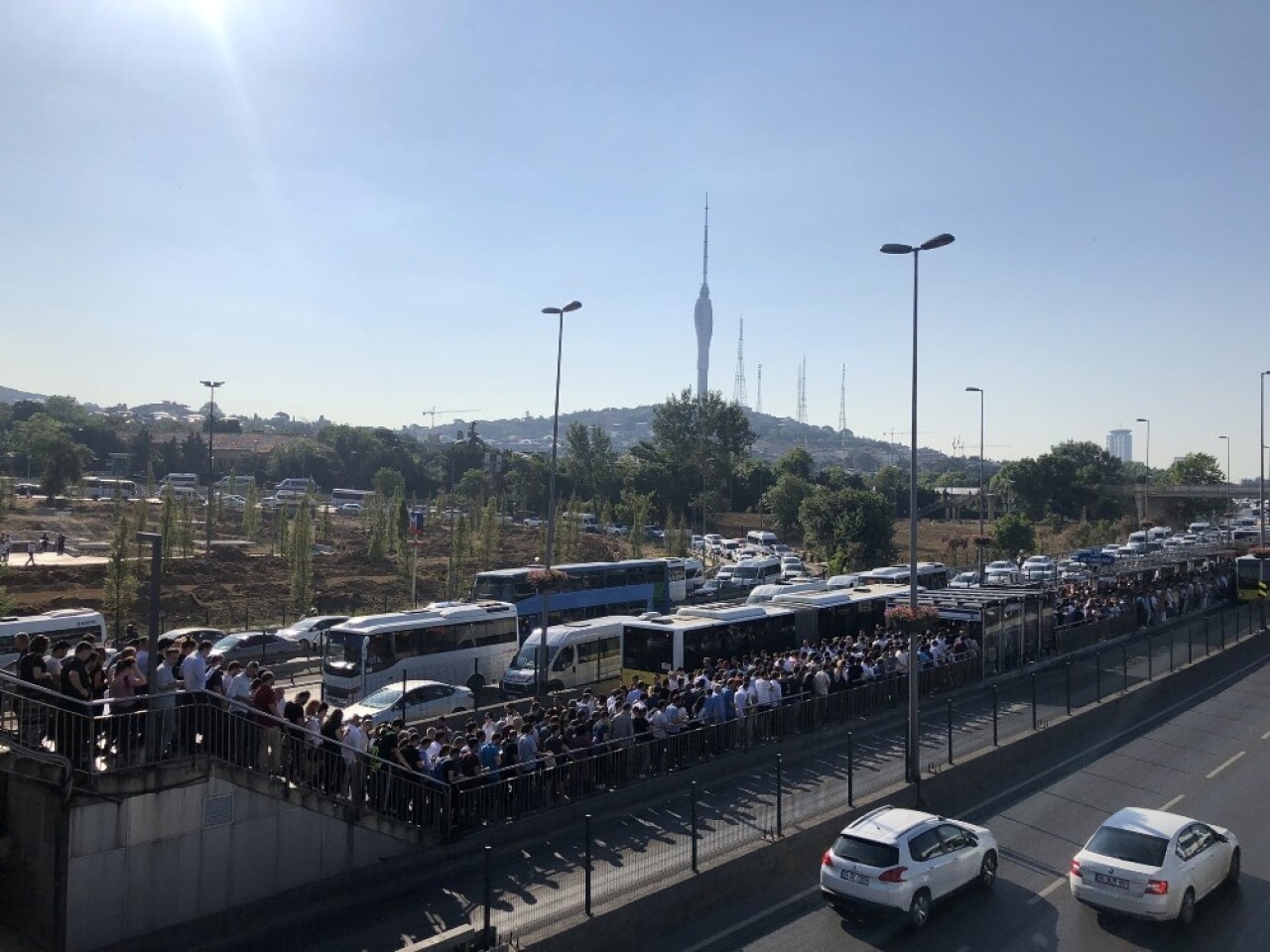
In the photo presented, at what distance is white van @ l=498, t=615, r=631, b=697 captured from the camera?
28.9 meters

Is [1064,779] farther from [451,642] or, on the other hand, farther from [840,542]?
[840,542]

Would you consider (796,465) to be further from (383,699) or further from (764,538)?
(383,699)

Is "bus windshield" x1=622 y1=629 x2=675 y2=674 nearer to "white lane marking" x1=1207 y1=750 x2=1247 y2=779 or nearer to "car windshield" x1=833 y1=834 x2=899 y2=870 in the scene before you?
"white lane marking" x1=1207 y1=750 x2=1247 y2=779

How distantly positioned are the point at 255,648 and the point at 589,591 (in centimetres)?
1239

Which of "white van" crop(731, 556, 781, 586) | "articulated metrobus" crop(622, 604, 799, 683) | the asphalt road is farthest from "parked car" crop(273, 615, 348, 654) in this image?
"white van" crop(731, 556, 781, 586)

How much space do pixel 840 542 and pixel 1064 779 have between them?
45815mm

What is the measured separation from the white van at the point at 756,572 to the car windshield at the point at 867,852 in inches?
1780

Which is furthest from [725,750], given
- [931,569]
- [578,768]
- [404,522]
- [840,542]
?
[840,542]

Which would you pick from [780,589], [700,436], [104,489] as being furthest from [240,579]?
[700,436]

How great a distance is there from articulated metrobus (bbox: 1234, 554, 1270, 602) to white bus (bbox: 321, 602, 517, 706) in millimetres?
33901

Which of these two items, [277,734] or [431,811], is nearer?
[277,734]

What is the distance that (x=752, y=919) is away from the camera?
1322 cm

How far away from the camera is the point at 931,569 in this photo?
160 feet

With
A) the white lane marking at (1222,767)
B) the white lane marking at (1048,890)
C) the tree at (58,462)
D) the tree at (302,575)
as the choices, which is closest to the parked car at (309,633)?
the tree at (302,575)
